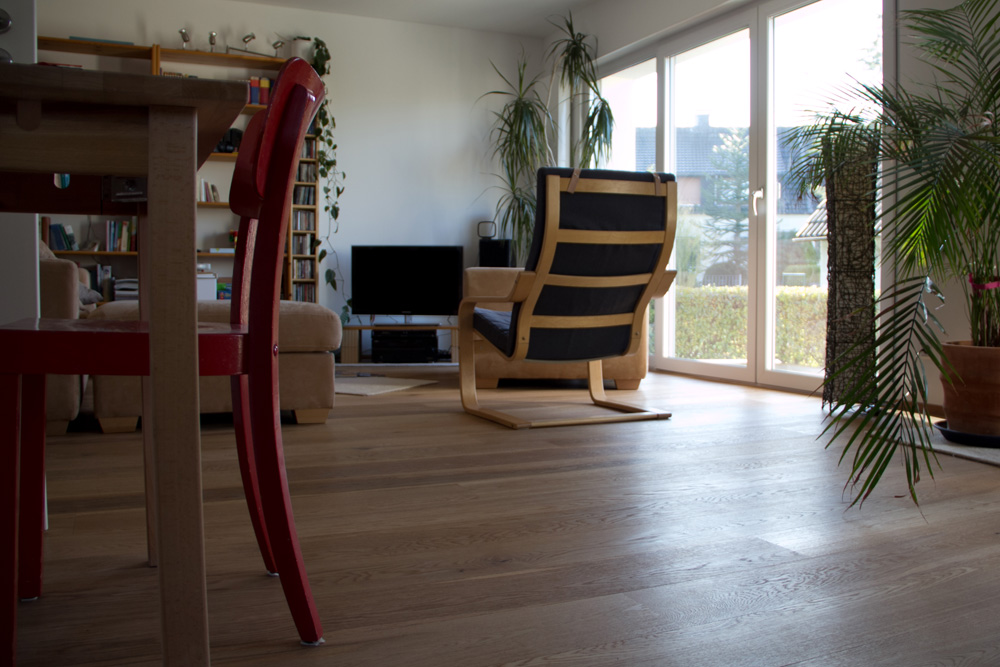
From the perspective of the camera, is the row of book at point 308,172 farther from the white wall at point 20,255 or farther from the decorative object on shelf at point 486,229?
the white wall at point 20,255

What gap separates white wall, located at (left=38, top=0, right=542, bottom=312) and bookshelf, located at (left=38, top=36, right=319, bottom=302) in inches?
7.8

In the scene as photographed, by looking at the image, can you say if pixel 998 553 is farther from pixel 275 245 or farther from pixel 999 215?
pixel 275 245

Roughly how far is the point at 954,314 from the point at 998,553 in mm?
2050

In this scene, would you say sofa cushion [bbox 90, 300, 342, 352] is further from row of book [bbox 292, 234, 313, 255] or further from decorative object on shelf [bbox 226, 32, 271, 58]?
decorative object on shelf [bbox 226, 32, 271, 58]

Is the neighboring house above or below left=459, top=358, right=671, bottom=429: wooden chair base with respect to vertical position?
above

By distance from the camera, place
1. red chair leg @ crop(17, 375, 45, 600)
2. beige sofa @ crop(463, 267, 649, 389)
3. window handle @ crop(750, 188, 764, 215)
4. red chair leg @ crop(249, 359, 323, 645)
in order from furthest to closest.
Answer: window handle @ crop(750, 188, 764, 215) < beige sofa @ crop(463, 267, 649, 389) < red chair leg @ crop(17, 375, 45, 600) < red chair leg @ crop(249, 359, 323, 645)

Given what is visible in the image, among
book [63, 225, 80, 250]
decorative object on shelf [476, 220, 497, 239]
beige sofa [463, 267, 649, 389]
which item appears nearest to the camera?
beige sofa [463, 267, 649, 389]

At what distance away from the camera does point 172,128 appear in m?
0.89

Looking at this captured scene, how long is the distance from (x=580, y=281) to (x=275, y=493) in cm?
199

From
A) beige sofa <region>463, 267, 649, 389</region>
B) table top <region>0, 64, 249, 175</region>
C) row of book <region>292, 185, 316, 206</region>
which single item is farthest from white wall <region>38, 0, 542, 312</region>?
table top <region>0, 64, 249, 175</region>

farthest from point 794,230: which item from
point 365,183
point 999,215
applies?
point 365,183

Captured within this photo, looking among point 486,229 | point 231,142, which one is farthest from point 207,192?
point 486,229

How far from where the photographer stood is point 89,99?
2.76ft

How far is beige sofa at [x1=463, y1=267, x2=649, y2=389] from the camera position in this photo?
4238 mm
